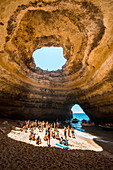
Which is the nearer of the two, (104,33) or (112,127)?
(104,33)

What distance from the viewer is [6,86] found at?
10859mm

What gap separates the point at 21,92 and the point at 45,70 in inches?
261

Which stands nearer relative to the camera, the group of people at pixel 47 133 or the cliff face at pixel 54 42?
the group of people at pixel 47 133

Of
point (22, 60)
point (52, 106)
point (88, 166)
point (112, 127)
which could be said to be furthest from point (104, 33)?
point (52, 106)

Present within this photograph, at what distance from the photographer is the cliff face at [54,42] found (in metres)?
6.04

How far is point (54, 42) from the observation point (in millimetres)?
12094

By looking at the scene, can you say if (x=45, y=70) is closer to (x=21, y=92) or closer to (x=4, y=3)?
(x=21, y=92)

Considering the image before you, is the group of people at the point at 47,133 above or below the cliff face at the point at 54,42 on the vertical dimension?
below

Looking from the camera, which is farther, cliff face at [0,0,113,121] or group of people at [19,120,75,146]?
cliff face at [0,0,113,121]

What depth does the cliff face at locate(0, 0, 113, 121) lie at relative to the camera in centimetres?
604

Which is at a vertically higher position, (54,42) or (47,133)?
(54,42)

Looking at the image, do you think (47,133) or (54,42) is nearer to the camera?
(47,133)

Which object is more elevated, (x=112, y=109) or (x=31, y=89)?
(x=31, y=89)

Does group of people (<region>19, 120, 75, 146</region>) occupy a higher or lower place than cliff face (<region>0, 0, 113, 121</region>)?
lower
